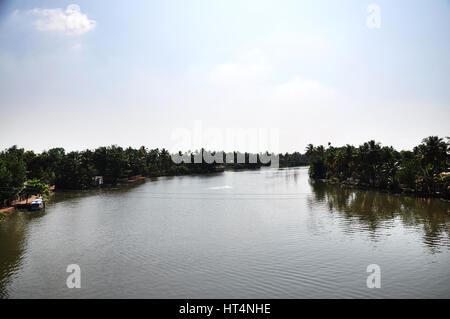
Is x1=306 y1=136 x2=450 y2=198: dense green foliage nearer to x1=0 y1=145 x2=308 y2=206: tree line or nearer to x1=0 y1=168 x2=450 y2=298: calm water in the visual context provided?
x1=0 y1=168 x2=450 y2=298: calm water

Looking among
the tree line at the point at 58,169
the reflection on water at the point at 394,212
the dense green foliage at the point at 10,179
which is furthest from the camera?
the tree line at the point at 58,169

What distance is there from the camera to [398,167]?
7850 cm

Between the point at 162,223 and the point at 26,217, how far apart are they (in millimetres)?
24749

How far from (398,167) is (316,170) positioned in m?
51.9

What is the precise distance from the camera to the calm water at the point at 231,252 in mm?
22797

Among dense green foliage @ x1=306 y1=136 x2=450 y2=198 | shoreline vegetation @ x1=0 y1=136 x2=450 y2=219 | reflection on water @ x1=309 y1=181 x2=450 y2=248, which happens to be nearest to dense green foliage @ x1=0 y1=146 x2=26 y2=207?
shoreline vegetation @ x1=0 y1=136 x2=450 y2=219

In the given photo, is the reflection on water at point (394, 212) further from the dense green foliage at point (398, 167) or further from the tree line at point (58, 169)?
the tree line at point (58, 169)

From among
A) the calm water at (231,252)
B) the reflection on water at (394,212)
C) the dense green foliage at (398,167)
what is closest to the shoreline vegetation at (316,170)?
the dense green foliage at (398,167)

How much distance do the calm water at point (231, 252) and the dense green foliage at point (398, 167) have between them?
31.0 feet

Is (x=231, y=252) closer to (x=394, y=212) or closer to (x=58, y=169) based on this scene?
(x=394, y=212)

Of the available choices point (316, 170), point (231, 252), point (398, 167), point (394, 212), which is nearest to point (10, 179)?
point (231, 252)

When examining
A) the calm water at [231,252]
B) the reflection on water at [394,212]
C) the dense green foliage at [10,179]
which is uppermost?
the dense green foliage at [10,179]
